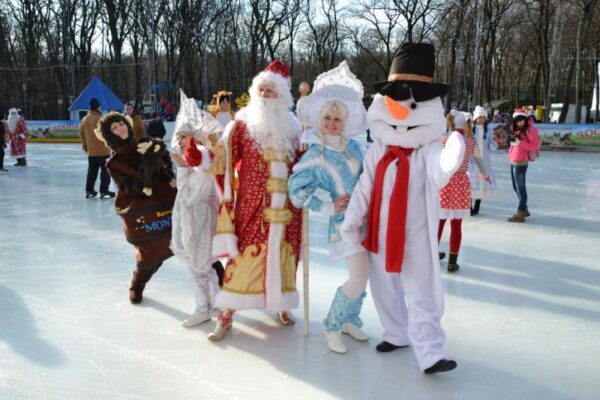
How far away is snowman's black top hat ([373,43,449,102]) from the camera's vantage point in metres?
2.95

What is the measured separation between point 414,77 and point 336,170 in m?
0.68

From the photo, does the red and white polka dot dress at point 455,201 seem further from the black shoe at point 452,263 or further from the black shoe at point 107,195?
the black shoe at point 107,195

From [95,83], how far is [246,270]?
21899 millimetres

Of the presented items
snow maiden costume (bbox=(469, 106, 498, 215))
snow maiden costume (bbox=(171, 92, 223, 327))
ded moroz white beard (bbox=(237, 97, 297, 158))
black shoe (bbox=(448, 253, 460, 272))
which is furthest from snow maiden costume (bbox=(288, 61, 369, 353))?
snow maiden costume (bbox=(469, 106, 498, 215))

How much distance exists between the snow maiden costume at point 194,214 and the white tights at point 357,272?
1.04 m

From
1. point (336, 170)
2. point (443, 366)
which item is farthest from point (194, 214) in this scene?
point (443, 366)

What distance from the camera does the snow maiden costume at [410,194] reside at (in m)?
2.94

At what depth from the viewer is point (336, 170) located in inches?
129

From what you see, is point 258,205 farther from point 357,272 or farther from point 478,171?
point 478,171

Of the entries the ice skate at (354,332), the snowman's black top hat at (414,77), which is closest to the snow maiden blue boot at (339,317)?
the ice skate at (354,332)

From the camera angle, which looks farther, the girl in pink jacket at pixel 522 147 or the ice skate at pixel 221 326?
the girl in pink jacket at pixel 522 147

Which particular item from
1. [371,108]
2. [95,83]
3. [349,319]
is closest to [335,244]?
[349,319]

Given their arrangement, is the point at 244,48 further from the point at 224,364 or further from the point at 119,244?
the point at 224,364

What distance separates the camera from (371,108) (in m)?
3.11
